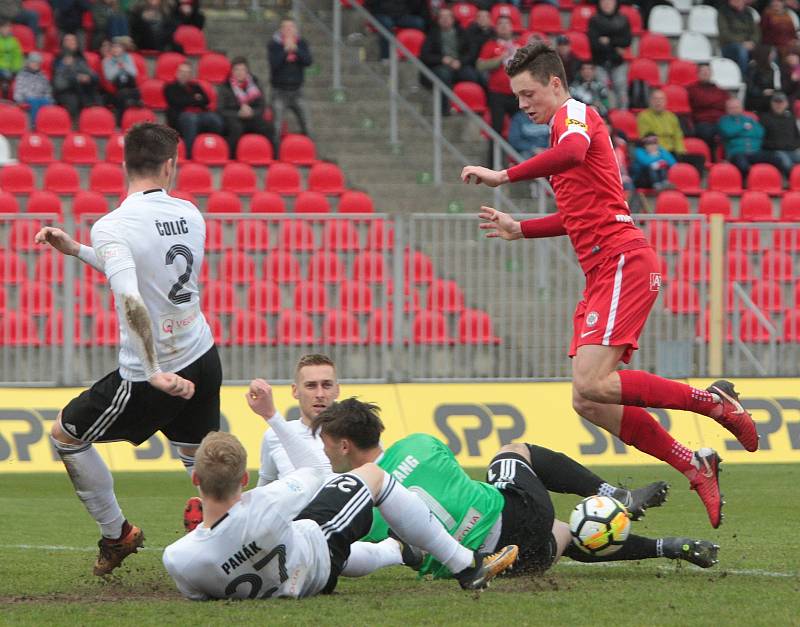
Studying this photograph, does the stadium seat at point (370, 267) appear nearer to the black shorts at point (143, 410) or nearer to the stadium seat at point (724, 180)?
the stadium seat at point (724, 180)

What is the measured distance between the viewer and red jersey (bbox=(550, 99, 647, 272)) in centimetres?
845

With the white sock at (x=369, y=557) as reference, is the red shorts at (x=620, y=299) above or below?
above

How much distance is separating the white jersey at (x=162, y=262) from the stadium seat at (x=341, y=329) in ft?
24.7

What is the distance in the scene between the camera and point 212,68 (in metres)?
20.5

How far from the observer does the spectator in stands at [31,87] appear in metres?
19.0

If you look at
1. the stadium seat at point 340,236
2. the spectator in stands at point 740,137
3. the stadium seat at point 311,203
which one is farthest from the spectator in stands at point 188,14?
the spectator in stands at point 740,137

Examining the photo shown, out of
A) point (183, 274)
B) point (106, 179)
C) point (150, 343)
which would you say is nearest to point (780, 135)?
point (106, 179)

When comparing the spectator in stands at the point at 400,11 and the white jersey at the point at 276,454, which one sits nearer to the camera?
the white jersey at the point at 276,454

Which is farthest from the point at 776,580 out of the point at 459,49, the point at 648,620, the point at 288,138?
the point at 459,49

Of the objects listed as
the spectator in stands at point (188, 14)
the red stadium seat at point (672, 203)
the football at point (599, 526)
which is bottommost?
the football at point (599, 526)

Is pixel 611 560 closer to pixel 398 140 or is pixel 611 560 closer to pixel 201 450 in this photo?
pixel 201 450

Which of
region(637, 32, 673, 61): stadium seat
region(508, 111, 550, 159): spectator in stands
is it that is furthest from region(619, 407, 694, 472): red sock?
region(637, 32, 673, 61): stadium seat

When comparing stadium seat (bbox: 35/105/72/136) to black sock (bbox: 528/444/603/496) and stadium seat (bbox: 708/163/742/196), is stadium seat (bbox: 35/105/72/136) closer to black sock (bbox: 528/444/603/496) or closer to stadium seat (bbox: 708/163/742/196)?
stadium seat (bbox: 708/163/742/196)

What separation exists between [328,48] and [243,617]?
16340 millimetres
